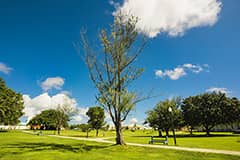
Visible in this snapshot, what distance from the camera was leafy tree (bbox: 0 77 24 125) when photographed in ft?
167

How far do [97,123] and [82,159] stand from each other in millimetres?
39894

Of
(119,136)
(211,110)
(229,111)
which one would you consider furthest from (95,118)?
(229,111)

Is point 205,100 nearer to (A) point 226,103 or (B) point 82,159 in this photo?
(A) point 226,103

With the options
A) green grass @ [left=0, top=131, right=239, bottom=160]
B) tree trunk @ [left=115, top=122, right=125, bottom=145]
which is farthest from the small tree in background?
green grass @ [left=0, top=131, right=239, bottom=160]

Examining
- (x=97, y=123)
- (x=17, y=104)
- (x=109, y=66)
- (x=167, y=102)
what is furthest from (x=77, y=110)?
(x=109, y=66)

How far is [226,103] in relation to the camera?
4900cm

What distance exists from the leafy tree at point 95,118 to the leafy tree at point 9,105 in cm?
2064

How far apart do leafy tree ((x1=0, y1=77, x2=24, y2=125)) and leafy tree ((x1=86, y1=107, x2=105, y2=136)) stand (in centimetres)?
2064

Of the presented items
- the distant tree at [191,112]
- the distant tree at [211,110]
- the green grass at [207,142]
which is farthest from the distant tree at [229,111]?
the green grass at [207,142]

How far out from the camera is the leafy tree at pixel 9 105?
50781 mm

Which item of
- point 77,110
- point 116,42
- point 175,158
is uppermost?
point 116,42

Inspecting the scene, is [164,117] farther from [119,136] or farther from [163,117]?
[119,136]

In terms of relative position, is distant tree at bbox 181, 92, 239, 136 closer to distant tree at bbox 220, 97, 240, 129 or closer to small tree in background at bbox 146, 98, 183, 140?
distant tree at bbox 220, 97, 240, 129

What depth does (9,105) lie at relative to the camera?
53094mm
